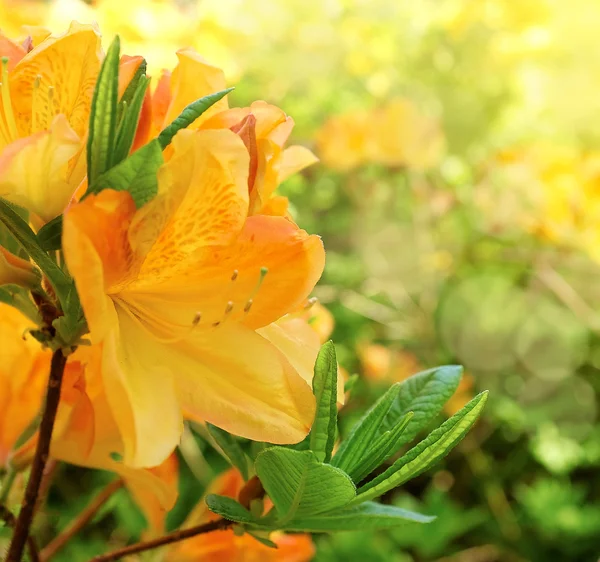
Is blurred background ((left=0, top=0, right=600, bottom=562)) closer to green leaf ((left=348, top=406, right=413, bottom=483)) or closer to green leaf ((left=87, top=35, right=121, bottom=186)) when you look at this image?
green leaf ((left=348, top=406, right=413, bottom=483))

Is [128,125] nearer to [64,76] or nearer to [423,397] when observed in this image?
[64,76]

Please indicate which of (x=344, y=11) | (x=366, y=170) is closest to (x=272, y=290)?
(x=366, y=170)

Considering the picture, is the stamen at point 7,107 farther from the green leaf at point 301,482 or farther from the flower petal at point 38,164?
the green leaf at point 301,482

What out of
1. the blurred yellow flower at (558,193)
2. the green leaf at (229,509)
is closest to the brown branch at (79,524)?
the green leaf at (229,509)

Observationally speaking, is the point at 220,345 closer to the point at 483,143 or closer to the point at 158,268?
the point at 158,268

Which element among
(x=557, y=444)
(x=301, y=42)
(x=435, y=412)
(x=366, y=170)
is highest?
(x=435, y=412)

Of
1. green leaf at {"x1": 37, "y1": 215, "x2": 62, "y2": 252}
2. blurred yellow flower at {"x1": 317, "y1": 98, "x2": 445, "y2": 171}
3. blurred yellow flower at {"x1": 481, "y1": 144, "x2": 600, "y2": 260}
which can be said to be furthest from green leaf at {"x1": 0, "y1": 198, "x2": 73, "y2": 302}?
blurred yellow flower at {"x1": 317, "y1": 98, "x2": 445, "y2": 171}

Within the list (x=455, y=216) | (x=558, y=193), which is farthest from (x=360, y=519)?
(x=455, y=216)
